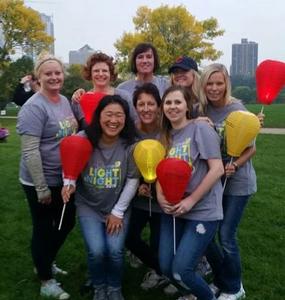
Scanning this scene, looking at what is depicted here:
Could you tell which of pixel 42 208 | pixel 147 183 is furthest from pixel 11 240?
pixel 147 183

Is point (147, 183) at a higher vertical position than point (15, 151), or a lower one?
higher

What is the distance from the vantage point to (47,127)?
3.56m

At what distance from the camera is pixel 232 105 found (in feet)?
11.6

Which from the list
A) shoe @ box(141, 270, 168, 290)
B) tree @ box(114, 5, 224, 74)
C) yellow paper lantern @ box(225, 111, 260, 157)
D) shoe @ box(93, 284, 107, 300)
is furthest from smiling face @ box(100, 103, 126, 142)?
tree @ box(114, 5, 224, 74)

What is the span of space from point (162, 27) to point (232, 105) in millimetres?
28228

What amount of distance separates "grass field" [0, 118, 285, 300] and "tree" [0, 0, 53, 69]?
96.9ft

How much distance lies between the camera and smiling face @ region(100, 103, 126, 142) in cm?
345

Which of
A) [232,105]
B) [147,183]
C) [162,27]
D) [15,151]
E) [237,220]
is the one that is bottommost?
[15,151]

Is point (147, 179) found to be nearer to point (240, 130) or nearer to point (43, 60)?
point (240, 130)

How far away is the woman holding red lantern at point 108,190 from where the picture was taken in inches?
136

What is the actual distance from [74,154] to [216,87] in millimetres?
1249

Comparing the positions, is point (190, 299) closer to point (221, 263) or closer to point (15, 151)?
point (221, 263)

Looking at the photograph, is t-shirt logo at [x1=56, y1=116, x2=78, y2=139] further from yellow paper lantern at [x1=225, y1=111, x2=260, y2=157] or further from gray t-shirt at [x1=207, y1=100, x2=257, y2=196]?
yellow paper lantern at [x1=225, y1=111, x2=260, y2=157]

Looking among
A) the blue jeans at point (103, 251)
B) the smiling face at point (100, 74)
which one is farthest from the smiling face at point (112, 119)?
the blue jeans at point (103, 251)
